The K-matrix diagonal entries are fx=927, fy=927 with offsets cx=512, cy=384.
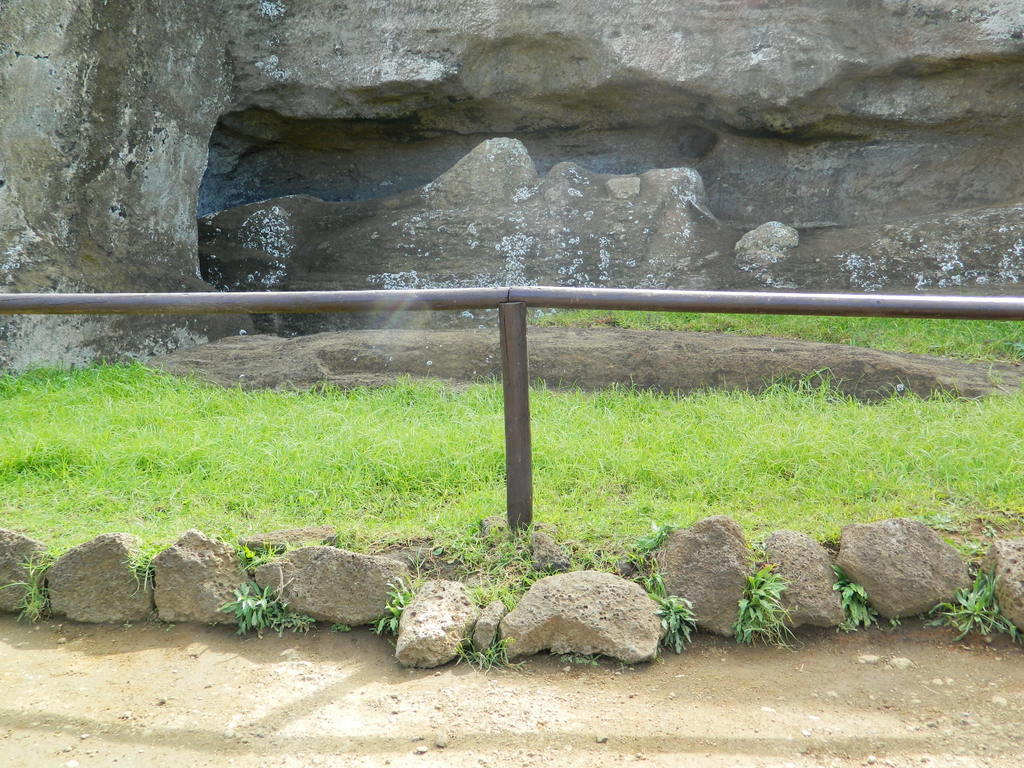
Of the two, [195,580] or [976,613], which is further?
[195,580]

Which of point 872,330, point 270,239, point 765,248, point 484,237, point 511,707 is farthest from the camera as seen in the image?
Answer: point 270,239

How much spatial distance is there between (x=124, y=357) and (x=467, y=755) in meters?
4.04

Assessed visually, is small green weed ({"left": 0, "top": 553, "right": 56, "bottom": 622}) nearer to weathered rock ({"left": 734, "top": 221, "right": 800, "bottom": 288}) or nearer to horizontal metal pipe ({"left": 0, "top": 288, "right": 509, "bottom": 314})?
horizontal metal pipe ({"left": 0, "top": 288, "right": 509, "bottom": 314})

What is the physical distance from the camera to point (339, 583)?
2656 millimetres

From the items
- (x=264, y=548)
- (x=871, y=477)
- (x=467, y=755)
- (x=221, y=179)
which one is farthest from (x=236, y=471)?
(x=221, y=179)

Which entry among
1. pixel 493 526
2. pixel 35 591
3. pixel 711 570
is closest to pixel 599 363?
pixel 493 526

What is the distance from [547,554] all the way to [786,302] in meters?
0.98

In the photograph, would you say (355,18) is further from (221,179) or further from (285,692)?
(285,692)

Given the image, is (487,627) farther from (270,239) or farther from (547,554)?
(270,239)

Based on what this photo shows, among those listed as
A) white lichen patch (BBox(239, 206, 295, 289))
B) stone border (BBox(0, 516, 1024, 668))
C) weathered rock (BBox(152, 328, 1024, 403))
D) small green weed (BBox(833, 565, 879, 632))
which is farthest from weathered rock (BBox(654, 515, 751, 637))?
white lichen patch (BBox(239, 206, 295, 289))

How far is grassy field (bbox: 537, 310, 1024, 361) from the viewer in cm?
471

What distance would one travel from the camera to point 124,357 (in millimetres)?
5387

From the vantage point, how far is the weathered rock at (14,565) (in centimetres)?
283

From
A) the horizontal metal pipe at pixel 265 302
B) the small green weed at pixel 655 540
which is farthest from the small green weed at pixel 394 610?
the horizontal metal pipe at pixel 265 302
